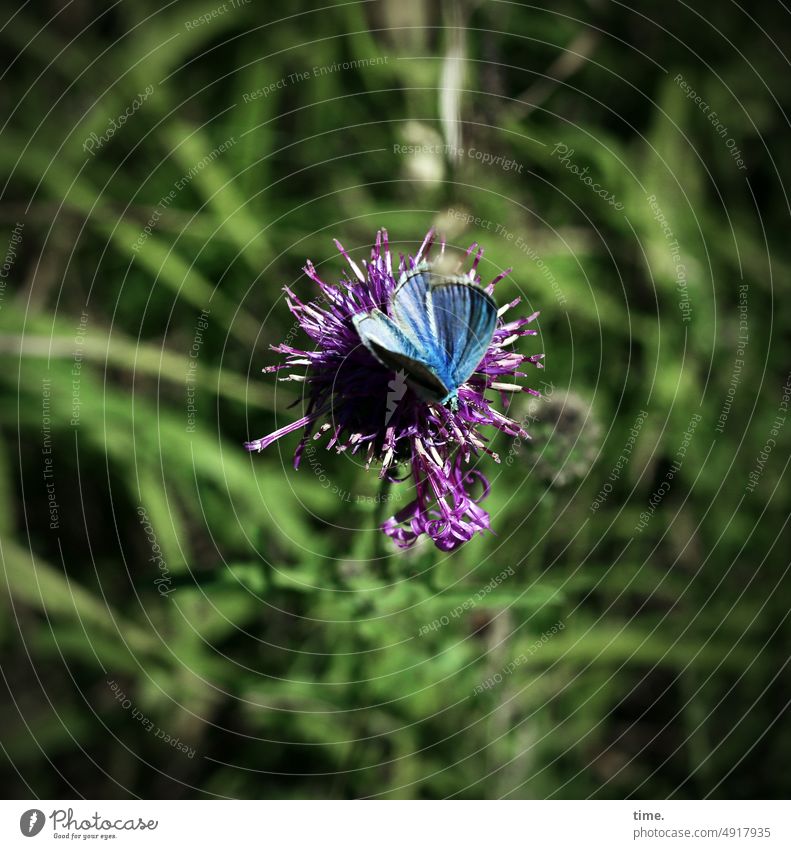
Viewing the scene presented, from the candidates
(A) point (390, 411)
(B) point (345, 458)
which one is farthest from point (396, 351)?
(B) point (345, 458)

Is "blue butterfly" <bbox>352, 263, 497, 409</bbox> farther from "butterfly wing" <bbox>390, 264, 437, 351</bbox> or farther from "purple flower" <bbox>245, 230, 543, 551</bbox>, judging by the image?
"purple flower" <bbox>245, 230, 543, 551</bbox>

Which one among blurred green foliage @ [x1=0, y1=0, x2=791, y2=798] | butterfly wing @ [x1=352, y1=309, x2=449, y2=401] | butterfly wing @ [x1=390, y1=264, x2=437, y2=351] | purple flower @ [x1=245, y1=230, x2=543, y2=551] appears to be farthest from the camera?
blurred green foliage @ [x1=0, y1=0, x2=791, y2=798]

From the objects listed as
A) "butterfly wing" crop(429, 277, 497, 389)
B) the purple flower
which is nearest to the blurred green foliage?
the purple flower

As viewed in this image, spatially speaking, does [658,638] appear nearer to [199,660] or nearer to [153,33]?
[199,660]
